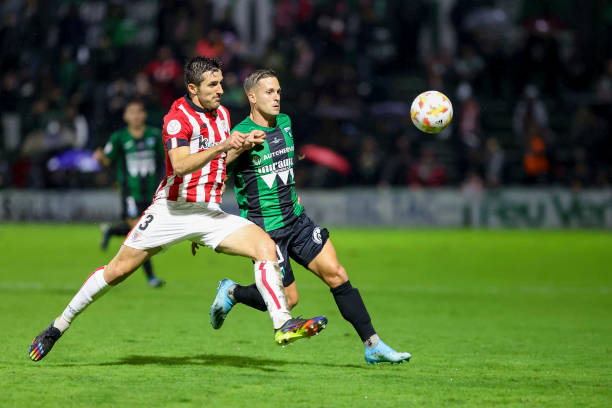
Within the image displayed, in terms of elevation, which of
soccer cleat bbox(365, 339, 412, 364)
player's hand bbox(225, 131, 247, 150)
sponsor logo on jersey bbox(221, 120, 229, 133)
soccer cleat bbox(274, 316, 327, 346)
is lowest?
soccer cleat bbox(365, 339, 412, 364)

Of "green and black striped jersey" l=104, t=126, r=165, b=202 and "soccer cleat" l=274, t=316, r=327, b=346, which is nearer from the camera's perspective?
"soccer cleat" l=274, t=316, r=327, b=346

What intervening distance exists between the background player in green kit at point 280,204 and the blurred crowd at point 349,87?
15590 millimetres

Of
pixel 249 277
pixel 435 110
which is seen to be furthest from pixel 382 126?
pixel 435 110

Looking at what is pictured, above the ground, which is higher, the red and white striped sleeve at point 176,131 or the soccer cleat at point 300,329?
the red and white striped sleeve at point 176,131

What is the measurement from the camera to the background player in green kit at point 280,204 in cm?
691

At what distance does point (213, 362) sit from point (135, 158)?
5.28 m

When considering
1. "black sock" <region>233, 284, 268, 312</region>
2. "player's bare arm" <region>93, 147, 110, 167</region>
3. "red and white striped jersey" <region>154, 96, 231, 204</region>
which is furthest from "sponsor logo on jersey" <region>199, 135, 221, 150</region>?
"player's bare arm" <region>93, 147, 110, 167</region>

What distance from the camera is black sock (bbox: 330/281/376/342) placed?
6844 millimetres

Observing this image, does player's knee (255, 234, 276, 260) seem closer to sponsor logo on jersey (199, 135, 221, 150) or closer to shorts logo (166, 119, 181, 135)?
sponsor logo on jersey (199, 135, 221, 150)

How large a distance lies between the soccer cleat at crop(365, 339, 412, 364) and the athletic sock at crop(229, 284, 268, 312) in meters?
0.96

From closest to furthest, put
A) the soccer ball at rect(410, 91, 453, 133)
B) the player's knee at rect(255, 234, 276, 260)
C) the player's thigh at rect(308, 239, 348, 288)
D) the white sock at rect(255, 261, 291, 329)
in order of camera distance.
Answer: the white sock at rect(255, 261, 291, 329) → the player's knee at rect(255, 234, 276, 260) → the player's thigh at rect(308, 239, 348, 288) → the soccer ball at rect(410, 91, 453, 133)

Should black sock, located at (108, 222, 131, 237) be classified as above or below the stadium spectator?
below

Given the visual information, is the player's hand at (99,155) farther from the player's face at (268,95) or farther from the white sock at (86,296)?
the player's face at (268,95)

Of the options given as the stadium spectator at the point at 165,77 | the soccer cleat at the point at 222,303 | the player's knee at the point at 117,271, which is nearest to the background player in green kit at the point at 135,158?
the soccer cleat at the point at 222,303
